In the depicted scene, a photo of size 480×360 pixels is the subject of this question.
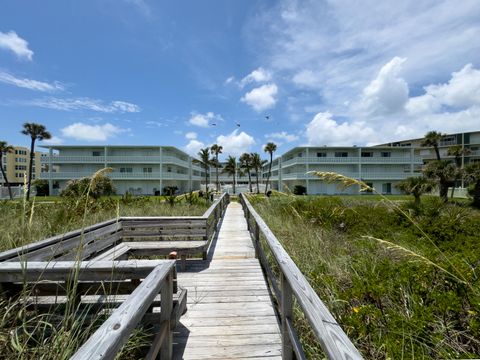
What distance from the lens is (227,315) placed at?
3111 mm

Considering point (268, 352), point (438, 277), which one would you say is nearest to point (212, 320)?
point (268, 352)

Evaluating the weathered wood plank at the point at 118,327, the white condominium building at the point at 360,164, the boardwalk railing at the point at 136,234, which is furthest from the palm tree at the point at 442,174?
the weathered wood plank at the point at 118,327

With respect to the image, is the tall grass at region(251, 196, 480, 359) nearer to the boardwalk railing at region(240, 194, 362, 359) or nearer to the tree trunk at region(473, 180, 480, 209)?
the boardwalk railing at region(240, 194, 362, 359)

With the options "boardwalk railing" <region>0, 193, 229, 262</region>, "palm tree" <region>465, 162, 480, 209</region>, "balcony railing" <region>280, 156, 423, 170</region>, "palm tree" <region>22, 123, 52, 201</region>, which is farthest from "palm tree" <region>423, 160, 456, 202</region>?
"palm tree" <region>22, 123, 52, 201</region>

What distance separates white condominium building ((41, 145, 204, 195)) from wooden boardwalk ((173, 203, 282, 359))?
116ft

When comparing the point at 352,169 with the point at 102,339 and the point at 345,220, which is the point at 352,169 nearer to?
the point at 345,220

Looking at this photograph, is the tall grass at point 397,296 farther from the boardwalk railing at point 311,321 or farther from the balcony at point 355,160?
the balcony at point 355,160

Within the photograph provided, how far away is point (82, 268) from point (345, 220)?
6.63 m

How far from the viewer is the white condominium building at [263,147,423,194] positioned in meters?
39.2

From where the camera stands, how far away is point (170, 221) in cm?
546

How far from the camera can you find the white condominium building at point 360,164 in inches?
1542

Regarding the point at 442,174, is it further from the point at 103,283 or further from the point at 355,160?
the point at 103,283

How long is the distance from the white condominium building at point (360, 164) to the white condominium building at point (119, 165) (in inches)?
861

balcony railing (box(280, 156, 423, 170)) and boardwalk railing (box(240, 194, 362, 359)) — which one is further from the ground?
balcony railing (box(280, 156, 423, 170))
